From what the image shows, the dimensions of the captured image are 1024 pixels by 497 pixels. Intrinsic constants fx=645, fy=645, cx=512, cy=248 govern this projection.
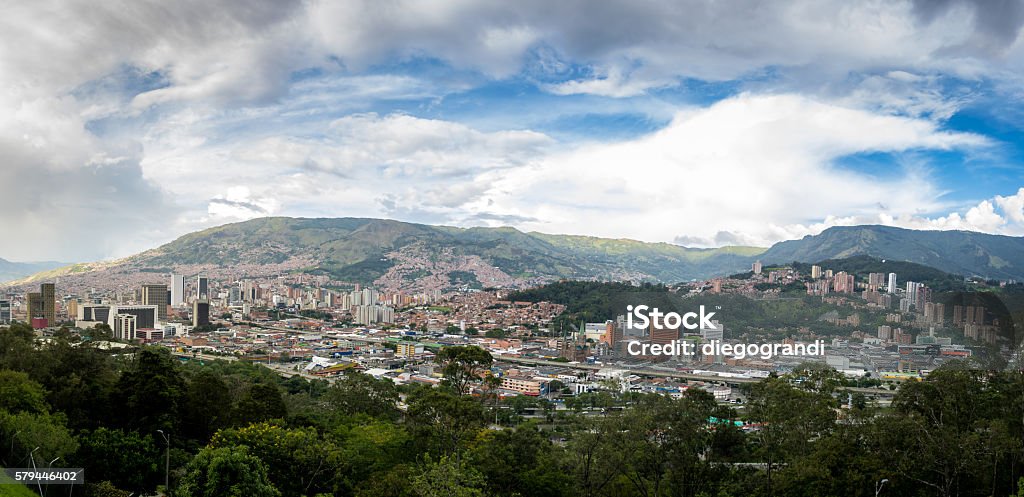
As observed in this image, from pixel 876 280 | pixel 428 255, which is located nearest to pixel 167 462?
pixel 876 280

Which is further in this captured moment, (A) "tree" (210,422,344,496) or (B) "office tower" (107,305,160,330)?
(B) "office tower" (107,305,160,330)

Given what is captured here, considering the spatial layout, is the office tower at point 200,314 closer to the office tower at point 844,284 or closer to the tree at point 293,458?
the office tower at point 844,284

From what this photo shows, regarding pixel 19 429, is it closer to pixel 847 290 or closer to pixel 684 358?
pixel 684 358

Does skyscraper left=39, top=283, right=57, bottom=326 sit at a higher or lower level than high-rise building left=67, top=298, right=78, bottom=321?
higher

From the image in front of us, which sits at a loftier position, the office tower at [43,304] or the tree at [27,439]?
the tree at [27,439]

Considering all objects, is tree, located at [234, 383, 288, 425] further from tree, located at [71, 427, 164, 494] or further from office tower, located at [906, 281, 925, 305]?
office tower, located at [906, 281, 925, 305]

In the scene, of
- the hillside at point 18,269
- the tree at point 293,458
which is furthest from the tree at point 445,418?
the hillside at point 18,269

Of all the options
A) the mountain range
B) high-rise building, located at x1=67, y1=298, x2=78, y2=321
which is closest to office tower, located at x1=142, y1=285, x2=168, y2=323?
high-rise building, located at x1=67, y1=298, x2=78, y2=321
